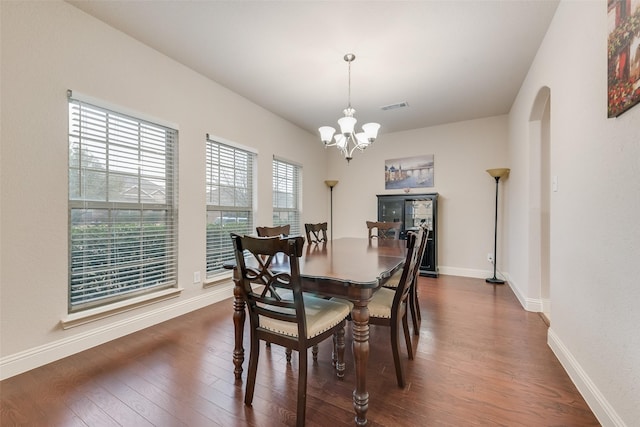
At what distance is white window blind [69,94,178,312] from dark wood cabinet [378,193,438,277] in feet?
11.4

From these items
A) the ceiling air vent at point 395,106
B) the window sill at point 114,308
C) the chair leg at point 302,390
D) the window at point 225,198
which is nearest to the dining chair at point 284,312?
the chair leg at point 302,390

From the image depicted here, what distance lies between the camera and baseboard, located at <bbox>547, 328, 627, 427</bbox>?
50.9 inches

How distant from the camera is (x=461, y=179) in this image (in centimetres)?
462

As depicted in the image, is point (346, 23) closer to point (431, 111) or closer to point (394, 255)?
point (394, 255)

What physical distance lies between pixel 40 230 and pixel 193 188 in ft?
4.24

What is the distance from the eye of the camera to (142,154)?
2570 millimetres

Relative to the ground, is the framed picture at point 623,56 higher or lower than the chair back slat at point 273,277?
higher

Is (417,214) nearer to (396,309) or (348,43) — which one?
(348,43)

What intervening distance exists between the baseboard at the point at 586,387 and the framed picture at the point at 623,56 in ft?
4.69

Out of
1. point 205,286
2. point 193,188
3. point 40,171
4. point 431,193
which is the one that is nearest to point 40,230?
point 40,171

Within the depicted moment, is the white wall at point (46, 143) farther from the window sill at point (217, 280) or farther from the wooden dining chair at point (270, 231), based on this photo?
the wooden dining chair at point (270, 231)

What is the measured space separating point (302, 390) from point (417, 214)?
3.92 meters

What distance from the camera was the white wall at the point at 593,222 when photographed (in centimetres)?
119

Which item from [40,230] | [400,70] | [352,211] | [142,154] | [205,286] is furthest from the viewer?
[352,211]
